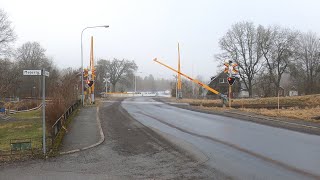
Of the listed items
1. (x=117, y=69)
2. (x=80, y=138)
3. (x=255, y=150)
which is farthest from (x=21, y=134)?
(x=117, y=69)

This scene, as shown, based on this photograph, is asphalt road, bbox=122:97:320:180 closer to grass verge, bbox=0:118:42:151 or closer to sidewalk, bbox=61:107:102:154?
sidewalk, bbox=61:107:102:154

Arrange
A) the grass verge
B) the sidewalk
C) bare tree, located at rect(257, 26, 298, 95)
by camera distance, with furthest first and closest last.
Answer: bare tree, located at rect(257, 26, 298, 95)
the grass verge
the sidewalk

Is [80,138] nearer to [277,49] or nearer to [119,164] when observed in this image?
[119,164]

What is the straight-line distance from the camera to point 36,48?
103 meters

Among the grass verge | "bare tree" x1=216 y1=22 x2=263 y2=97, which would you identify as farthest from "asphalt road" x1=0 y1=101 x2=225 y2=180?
"bare tree" x1=216 y1=22 x2=263 y2=97

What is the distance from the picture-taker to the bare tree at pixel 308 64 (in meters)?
69.2

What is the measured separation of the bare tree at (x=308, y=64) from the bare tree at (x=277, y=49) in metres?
2.19

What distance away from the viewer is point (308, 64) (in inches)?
3012

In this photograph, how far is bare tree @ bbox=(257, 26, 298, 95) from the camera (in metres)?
68.5

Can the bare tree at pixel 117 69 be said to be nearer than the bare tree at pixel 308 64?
No

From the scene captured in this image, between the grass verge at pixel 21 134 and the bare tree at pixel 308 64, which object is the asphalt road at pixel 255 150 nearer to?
the grass verge at pixel 21 134

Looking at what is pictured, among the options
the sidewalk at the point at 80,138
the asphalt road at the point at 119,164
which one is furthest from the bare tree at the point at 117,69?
the asphalt road at the point at 119,164

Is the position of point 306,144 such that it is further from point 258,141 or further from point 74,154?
point 74,154

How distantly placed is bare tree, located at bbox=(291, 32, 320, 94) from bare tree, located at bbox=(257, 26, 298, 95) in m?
2.19
